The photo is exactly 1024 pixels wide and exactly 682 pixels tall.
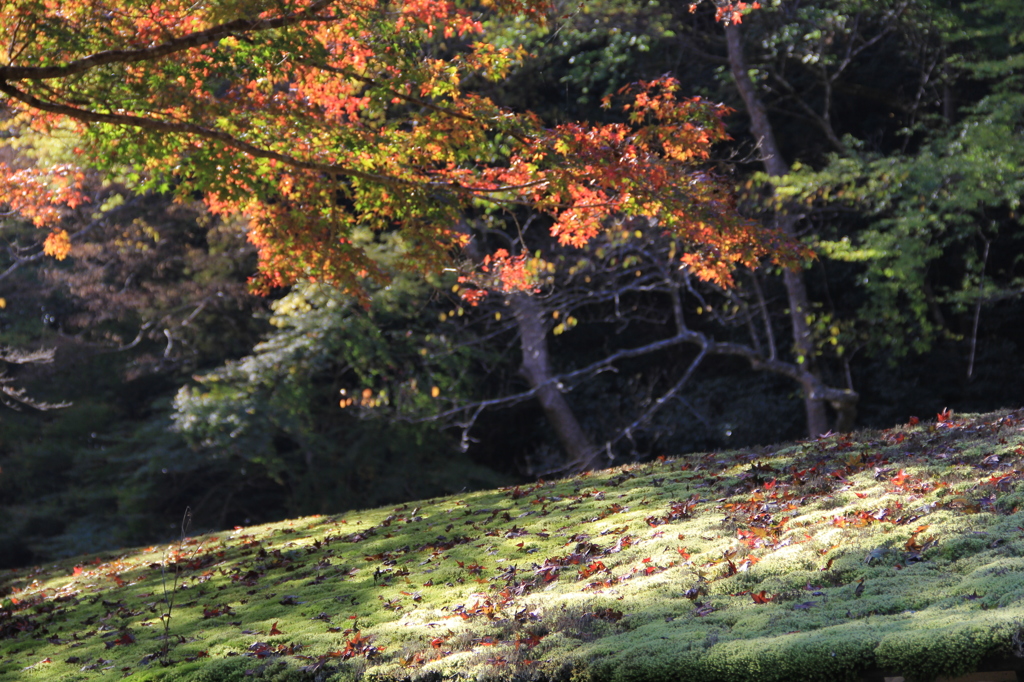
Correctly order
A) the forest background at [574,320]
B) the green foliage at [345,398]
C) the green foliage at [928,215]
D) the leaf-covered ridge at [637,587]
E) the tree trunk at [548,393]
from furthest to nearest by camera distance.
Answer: the tree trunk at [548,393] < the green foliage at [345,398] < the forest background at [574,320] < the green foliage at [928,215] < the leaf-covered ridge at [637,587]

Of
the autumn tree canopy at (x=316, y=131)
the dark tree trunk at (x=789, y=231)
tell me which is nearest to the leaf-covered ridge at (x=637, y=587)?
the autumn tree canopy at (x=316, y=131)

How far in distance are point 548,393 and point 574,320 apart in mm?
2836

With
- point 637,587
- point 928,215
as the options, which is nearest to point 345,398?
point 928,215

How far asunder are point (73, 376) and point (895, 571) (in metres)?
15.3

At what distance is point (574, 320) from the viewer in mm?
11898

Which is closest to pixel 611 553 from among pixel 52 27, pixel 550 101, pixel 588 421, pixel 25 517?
pixel 52 27

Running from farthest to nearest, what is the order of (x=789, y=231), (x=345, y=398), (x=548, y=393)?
(x=548, y=393)
(x=345, y=398)
(x=789, y=231)

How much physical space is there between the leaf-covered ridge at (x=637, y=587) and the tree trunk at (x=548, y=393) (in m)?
6.46

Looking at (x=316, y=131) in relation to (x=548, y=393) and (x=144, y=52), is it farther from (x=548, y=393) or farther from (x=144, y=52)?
(x=548, y=393)

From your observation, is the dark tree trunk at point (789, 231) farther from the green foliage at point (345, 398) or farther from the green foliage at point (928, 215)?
the green foliage at point (345, 398)

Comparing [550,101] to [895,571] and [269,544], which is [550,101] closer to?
[269,544]

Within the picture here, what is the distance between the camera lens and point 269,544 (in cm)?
788

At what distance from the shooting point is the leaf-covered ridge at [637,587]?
3.53m

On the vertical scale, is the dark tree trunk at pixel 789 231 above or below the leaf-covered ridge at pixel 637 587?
above
